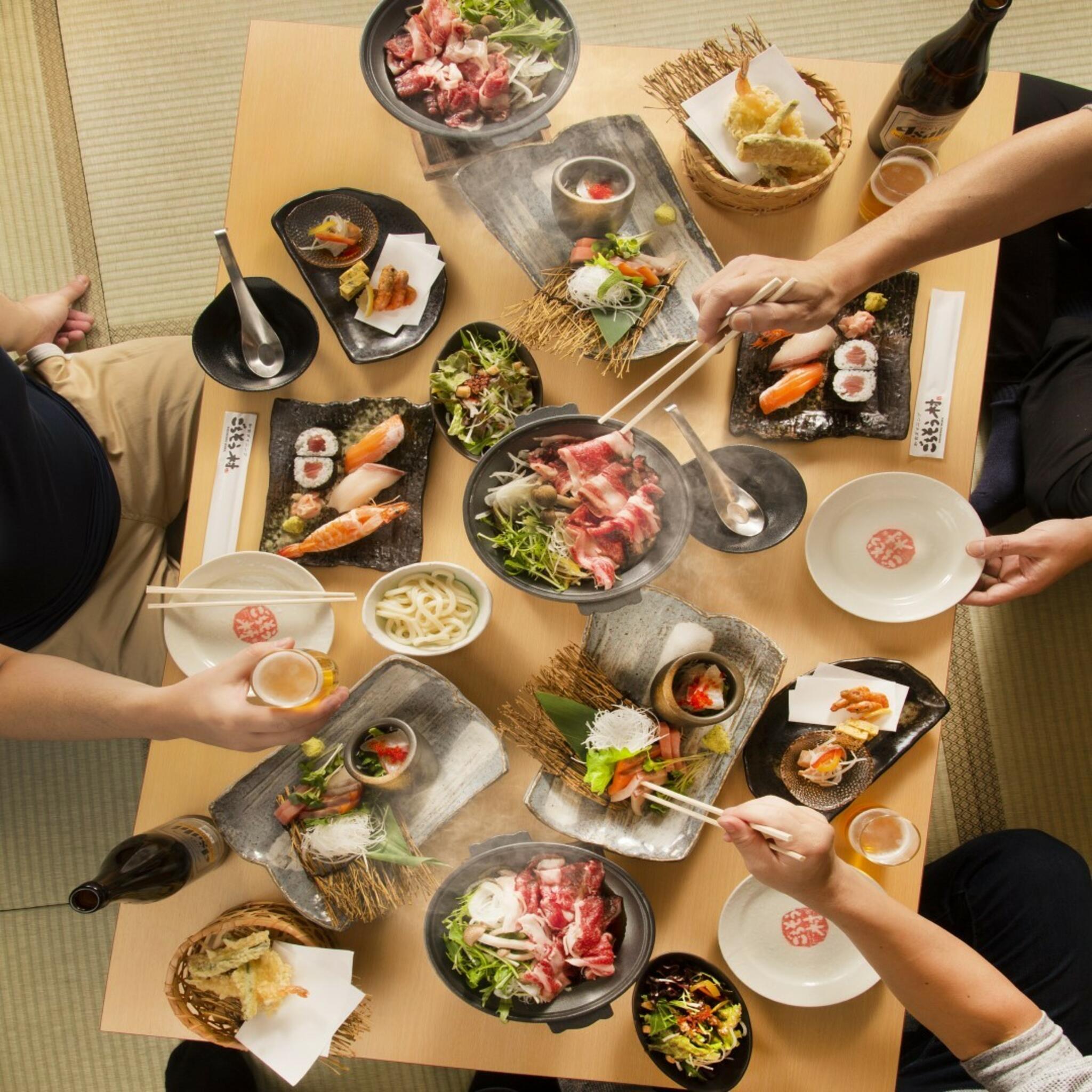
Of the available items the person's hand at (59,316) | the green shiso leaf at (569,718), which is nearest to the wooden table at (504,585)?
the green shiso leaf at (569,718)

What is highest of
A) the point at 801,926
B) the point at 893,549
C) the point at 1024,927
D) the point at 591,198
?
the point at 591,198

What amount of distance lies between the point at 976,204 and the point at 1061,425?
2.59 ft

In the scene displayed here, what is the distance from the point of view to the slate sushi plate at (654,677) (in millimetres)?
1869

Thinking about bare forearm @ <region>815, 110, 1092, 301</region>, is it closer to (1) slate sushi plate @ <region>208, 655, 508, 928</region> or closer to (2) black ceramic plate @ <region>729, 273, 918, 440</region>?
(2) black ceramic plate @ <region>729, 273, 918, 440</region>

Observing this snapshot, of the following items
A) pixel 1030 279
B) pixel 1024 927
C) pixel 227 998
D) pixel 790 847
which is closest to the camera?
pixel 790 847

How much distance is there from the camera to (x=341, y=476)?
199 cm

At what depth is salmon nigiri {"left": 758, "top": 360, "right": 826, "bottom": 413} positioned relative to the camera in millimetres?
1902

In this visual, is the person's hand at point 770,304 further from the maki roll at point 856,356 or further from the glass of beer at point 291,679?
the glass of beer at point 291,679

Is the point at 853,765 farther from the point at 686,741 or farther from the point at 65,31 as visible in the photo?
the point at 65,31

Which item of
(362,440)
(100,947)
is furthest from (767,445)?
(100,947)

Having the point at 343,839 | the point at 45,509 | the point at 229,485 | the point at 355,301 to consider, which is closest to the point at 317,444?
the point at 229,485

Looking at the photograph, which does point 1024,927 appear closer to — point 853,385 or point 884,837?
point 884,837

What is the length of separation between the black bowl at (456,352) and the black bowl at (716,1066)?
1193mm

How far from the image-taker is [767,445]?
77.4 inches
